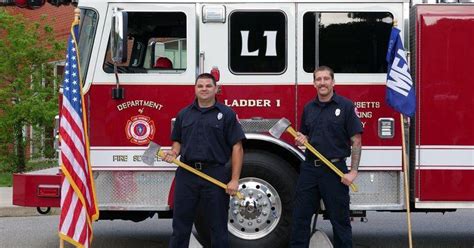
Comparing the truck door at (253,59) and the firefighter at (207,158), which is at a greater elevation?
the truck door at (253,59)

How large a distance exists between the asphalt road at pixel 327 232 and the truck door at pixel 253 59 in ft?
8.19

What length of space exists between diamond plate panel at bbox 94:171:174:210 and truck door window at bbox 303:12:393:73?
6.37 ft

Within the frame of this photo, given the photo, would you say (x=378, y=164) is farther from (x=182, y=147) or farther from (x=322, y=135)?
(x=182, y=147)

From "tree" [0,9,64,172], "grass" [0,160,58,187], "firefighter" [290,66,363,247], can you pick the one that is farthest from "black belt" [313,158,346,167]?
"tree" [0,9,64,172]

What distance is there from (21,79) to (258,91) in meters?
11.4

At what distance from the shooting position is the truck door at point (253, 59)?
8.29m

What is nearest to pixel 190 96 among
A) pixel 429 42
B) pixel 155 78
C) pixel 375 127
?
pixel 155 78

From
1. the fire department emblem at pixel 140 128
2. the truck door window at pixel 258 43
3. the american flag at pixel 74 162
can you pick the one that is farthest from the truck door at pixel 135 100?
the american flag at pixel 74 162

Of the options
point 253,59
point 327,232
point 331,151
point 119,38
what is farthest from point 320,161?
point 327,232

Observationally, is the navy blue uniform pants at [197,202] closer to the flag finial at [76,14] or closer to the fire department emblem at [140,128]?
the fire department emblem at [140,128]

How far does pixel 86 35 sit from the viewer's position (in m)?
8.38

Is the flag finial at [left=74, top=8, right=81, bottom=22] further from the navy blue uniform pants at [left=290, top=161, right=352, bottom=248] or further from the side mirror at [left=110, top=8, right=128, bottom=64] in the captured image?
the navy blue uniform pants at [left=290, top=161, right=352, bottom=248]

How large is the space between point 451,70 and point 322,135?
164cm

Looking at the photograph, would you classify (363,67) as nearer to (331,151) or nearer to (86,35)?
(331,151)
